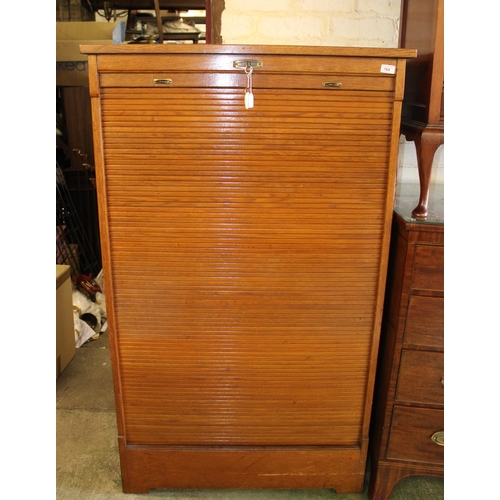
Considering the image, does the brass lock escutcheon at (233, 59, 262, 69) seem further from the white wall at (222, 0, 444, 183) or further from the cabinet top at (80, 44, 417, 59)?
the white wall at (222, 0, 444, 183)

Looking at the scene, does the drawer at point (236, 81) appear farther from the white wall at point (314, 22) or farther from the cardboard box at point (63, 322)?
the cardboard box at point (63, 322)

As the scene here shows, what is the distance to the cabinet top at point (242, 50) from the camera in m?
1.21

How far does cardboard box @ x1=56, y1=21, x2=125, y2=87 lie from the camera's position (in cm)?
335

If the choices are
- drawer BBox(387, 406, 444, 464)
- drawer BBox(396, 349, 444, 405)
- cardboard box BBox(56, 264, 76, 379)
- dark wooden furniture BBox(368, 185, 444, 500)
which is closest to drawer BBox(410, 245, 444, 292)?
dark wooden furniture BBox(368, 185, 444, 500)

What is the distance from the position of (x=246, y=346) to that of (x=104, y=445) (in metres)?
0.86

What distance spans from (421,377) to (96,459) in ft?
4.11

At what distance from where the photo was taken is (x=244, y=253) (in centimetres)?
139

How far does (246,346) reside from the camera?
148cm

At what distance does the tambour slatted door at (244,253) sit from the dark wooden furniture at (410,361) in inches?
2.4

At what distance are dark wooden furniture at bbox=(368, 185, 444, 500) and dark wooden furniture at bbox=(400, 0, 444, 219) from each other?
0.34 feet

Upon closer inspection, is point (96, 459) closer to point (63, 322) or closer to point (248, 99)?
point (63, 322)

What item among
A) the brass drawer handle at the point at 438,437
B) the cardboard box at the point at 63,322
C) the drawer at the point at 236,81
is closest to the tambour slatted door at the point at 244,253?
the drawer at the point at 236,81
